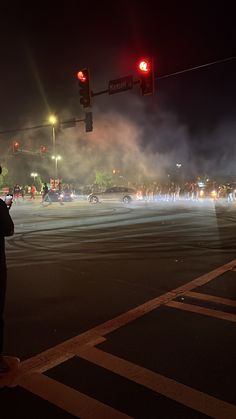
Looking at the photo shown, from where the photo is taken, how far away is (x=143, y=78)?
48.8 ft

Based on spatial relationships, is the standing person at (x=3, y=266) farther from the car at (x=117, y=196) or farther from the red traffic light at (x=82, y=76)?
the car at (x=117, y=196)

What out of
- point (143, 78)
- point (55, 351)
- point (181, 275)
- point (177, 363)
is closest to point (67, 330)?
point (55, 351)

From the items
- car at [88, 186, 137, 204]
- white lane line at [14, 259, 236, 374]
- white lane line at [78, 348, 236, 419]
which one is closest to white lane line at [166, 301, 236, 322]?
white lane line at [14, 259, 236, 374]

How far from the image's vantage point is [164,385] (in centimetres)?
320

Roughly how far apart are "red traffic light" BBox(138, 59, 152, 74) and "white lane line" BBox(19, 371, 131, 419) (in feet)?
42.7

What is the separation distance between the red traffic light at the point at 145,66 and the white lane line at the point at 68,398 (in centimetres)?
1301

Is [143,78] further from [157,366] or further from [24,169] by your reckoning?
[24,169]

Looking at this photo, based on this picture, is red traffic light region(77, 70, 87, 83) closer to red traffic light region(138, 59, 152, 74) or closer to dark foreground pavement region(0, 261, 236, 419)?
red traffic light region(138, 59, 152, 74)

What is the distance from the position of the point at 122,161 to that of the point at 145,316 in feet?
176

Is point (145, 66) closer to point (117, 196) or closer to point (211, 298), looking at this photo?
point (211, 298)

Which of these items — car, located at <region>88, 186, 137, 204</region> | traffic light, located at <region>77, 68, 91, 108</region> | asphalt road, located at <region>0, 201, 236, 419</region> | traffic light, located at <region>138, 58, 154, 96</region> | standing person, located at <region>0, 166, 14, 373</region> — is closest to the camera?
asphalt road, located at <region>0, 201, 236, 419</region>

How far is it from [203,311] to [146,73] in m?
11.5

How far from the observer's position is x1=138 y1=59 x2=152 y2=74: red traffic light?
14.7 metres

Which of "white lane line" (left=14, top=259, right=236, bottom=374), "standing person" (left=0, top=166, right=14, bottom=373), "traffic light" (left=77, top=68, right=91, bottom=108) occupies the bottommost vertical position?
"white lane line" (left=14, top=259, right=236, bottom=374)
